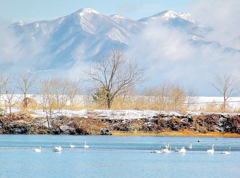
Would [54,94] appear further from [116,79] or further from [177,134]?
[177,134]

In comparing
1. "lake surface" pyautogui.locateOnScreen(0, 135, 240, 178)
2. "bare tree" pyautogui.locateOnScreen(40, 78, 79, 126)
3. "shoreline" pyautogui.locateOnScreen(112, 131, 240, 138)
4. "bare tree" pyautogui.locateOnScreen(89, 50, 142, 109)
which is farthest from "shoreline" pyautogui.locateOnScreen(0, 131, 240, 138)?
"lake surface" pyautogui.locateOnScreen(0, 135, 240, 178)

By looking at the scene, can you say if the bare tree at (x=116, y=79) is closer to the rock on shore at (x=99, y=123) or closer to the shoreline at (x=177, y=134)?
the rock on shore at (x=99, y=123)

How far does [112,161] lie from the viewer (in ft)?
160

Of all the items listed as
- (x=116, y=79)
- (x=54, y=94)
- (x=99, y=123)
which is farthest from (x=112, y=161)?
(x=116, y=79)

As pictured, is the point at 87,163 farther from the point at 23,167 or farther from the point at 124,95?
the point at 124,95

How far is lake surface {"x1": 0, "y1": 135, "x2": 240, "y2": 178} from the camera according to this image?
41562 mm

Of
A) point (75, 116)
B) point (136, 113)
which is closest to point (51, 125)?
point (75, 116)

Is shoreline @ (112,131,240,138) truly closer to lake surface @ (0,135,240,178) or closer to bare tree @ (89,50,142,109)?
bare tree @ (89,50,142,109)

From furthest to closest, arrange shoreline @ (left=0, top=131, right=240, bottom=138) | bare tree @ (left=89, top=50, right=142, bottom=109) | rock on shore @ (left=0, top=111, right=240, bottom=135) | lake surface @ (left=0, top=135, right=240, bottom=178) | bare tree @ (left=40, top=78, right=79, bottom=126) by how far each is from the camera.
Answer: bare tree @ (left=89, top=50, right=142, bottom=109), bare tree @ (left=40, top=78, right=79, bottom=126), shoreline @ (left=0, top=131, right=240, bottom=138), rock on shore @ (left=0, top=111, right=240, bottom=135), lake surface @ (left=0, top=135, right=240, bottom=178)

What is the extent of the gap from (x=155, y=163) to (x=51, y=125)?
108 ft

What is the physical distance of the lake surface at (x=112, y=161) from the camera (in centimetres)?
4156

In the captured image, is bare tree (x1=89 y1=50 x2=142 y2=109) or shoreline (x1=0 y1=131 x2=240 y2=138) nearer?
shoreline (x1=0 y1=131 x2=240 y2=138)

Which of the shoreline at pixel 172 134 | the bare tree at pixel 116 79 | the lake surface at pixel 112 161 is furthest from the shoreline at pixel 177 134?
the lake surface at pixel 112 161

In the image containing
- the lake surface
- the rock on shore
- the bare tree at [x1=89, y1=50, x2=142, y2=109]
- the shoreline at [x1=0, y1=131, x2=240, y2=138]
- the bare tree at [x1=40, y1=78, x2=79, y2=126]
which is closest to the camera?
the lake surface
